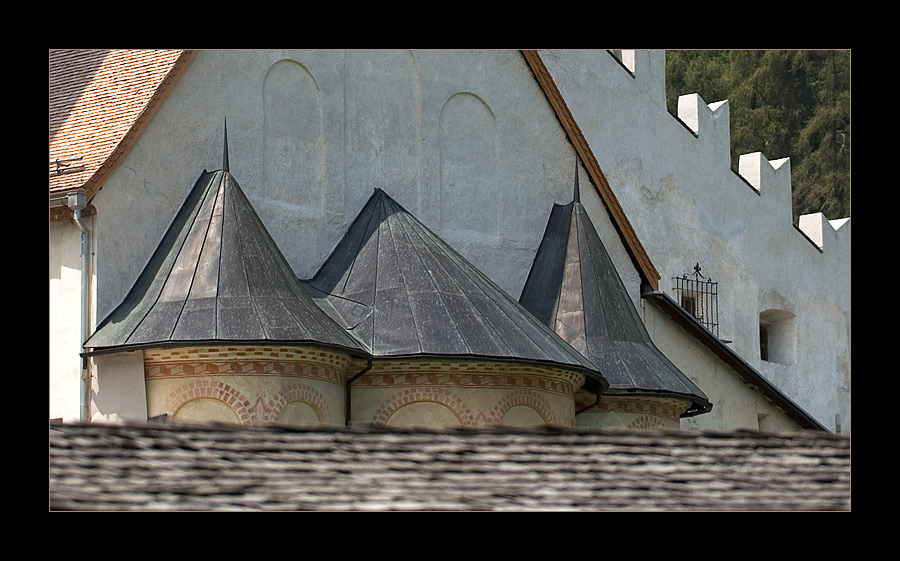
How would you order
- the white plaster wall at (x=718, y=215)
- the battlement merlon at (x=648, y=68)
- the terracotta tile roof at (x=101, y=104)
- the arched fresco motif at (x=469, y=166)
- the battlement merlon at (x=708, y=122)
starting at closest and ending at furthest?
the terracotta tile roof at (x=101, y=104) → the arched fresco motif at (x=469, y=166) → the white plaster wall at (x=718, y=215) → the battlement merlon at (x=648, y=68) → the battlement merlon at (x=708, y=122)

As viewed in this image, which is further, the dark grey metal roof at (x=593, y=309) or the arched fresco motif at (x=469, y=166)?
the arched fresco motif at (x=469, y=166)

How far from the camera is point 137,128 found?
19547 millimetres

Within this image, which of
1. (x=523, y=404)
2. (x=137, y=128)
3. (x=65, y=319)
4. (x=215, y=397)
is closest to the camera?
(x=215, y=397)

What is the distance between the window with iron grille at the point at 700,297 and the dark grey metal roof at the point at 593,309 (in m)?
6.14

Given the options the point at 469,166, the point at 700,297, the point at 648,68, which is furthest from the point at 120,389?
the point at 648,68

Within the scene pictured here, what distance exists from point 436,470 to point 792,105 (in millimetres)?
33963

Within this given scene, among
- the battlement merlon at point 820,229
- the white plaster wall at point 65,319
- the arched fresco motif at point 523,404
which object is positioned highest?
the battlement merlon at point 820,229

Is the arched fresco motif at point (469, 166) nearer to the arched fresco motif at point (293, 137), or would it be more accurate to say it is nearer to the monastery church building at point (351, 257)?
the monastery church building at point (351, 257)

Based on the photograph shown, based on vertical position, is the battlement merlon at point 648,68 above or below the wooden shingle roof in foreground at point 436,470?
above

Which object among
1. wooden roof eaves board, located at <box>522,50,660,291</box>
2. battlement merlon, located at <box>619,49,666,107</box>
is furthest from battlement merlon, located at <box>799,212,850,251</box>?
wooden roof eaves board, located at <box>522,50,660,291</box>

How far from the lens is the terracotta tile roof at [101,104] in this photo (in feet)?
63.1

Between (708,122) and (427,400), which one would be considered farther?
(708,122)

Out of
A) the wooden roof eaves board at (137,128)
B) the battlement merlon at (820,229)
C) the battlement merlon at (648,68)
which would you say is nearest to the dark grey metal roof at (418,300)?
the wooden roof eaves board at (137,128)

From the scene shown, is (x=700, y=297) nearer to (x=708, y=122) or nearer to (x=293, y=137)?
(x=708, y=122)
